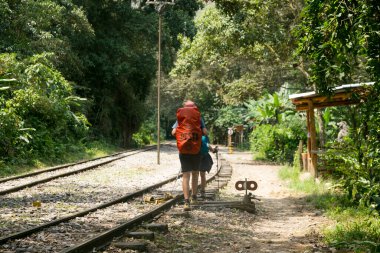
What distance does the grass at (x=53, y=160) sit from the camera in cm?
1778

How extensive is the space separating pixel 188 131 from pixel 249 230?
2117 mm

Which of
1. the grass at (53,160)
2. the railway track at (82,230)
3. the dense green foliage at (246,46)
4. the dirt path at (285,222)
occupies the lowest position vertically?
the dirt path at (285,222)

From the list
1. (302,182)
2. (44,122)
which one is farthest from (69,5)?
(302,182)

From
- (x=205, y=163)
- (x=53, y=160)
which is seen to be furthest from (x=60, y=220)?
(x=53, y=160)

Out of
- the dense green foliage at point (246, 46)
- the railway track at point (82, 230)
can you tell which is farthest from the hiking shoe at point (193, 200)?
the dense green foliage at point (246, 46)

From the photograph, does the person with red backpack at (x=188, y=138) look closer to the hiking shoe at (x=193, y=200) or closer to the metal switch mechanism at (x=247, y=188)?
the hiking shoe at (x=193, y=200)

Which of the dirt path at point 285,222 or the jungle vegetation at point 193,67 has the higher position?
the jungle vegetation at point 193,67

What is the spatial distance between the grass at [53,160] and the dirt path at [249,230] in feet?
27.9

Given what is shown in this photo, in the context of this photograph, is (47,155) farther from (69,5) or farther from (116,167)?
(69,5)

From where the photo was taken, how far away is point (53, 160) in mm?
22250

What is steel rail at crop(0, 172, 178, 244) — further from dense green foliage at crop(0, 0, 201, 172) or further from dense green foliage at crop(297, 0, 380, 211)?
dense green foliage at crop(0, 0, 201, 172)

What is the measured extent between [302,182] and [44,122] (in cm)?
1333

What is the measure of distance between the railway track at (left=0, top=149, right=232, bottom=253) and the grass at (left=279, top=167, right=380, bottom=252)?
115 inches

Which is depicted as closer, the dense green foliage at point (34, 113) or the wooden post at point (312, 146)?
the wooden post at point (312, 146)
